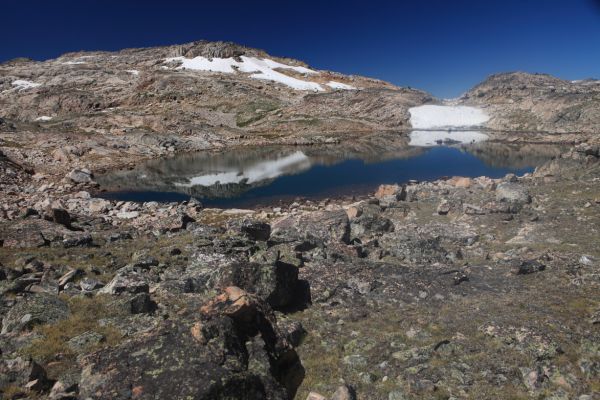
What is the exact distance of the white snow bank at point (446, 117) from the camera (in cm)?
13225

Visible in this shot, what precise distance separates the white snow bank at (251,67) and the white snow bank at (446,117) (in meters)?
43.3

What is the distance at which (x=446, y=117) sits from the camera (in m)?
138

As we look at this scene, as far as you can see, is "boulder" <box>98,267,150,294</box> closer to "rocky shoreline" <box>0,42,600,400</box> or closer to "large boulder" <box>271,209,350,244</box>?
"rocky shoreline" <box>0,42,600,400</box>

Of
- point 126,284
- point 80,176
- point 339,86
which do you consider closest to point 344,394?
point 126,284

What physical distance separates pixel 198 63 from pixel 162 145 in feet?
360

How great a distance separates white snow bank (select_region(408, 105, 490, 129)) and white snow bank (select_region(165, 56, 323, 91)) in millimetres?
43272

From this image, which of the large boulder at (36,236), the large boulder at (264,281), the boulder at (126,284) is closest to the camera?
the boulder at (126,284)

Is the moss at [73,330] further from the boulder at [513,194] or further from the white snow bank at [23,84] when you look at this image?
the white snow bank at [23,84]

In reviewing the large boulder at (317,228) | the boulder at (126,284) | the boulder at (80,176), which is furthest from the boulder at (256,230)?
the boulder at (80,176)

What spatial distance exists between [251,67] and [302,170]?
136331mm

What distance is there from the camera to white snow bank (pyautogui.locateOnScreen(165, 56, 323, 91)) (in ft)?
543

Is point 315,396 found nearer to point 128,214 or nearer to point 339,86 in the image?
point 128,214

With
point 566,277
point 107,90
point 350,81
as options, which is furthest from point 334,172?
point 350,81

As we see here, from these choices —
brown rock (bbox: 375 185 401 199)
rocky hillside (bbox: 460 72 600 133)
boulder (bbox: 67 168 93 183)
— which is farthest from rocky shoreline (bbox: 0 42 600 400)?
rocky hillside (bbox: 460 72 600 133)
